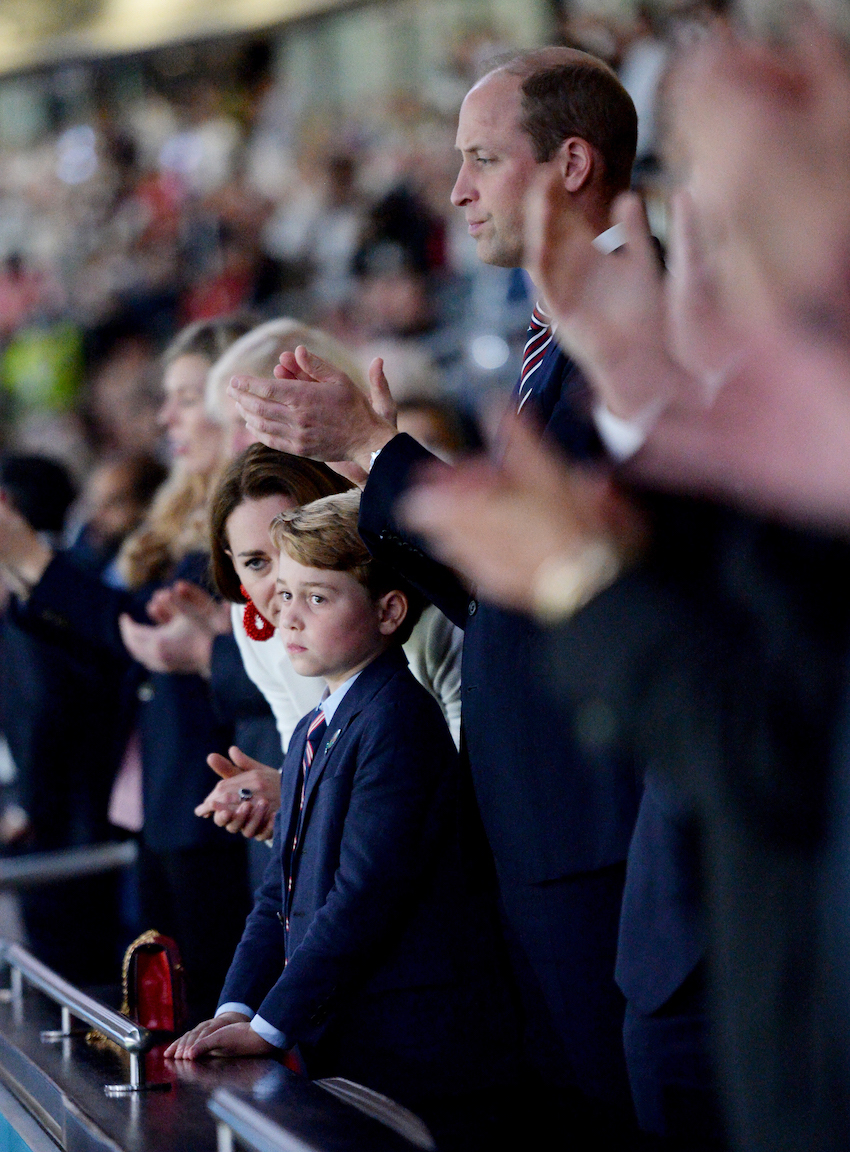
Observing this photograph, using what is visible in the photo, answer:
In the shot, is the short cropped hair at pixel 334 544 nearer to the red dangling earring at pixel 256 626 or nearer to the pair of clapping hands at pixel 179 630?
the red dangling earring at pixel 256 626

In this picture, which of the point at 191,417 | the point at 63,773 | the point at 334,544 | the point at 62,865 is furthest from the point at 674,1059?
the point at 63,773

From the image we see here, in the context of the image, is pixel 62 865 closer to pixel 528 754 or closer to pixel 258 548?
pixel 258 548

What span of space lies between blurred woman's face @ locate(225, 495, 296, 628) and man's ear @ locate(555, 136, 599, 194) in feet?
2.00

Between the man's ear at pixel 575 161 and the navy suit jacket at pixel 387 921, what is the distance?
25.1 inches

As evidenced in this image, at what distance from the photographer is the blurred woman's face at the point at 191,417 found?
107 inches

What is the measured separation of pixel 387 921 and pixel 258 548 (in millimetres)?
607

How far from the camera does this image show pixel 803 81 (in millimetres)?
846

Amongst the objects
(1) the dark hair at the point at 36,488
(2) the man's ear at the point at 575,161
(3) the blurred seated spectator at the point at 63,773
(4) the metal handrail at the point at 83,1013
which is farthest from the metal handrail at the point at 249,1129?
(1) the dark hair at the point at 36,488

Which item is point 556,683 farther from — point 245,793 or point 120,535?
point 120,535

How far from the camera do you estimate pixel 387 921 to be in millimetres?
1688

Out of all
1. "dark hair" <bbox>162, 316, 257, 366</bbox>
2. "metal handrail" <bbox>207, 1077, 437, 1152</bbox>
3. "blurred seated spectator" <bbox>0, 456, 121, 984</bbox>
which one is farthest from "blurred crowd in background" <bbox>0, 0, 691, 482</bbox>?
"metal handrail" <bbox>207, 1077, 437, 1152</bbox>

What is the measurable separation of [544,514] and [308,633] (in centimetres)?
95

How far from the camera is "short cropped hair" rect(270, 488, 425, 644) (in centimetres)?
180

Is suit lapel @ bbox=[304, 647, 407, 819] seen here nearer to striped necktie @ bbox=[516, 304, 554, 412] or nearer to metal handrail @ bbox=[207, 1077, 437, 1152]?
striped necktie @ bbox=[516, 304, 554, 412]
